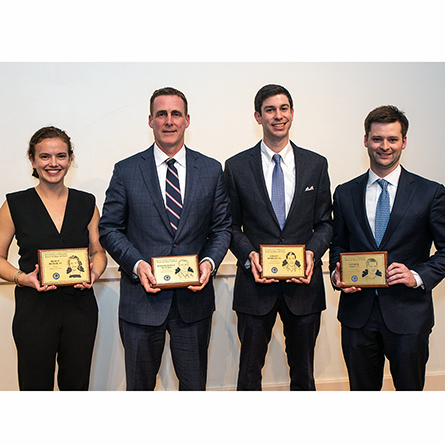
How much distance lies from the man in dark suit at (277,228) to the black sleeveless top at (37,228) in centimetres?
92

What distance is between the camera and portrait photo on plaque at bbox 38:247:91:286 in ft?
8.06

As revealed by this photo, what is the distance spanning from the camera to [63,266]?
247 centimetres

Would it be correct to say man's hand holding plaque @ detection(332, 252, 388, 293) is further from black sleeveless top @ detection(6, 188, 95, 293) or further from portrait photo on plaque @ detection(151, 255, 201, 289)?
black sleeveless top @ detection(6, 188, 95, 293)

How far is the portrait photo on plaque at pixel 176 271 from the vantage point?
237cm

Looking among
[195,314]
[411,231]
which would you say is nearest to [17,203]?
[195,314]

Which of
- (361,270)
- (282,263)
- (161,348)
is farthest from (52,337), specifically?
(361,270)

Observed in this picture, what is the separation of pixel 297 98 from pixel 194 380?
2.41 m

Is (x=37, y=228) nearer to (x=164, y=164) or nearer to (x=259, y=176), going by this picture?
(x=164, y=164)

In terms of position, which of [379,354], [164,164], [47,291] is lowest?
[379,354]

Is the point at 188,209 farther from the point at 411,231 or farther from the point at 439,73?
the point at 439,73

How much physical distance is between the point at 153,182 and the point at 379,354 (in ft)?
5.40

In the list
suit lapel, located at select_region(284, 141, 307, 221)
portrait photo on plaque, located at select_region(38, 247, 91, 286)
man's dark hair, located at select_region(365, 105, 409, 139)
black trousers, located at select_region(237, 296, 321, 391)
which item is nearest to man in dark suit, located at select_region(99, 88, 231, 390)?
portrait photo on plaque, located at select_region(38, 247, 91, 286)

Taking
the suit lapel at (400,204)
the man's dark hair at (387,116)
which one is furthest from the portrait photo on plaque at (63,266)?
the man's dark hair at (387,116)

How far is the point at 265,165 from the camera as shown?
2.73 m
